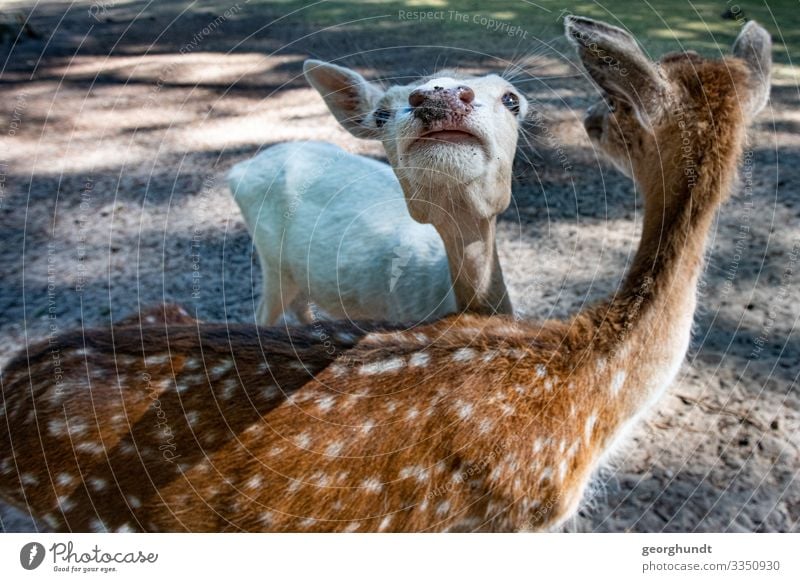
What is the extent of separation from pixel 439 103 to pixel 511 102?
369mm

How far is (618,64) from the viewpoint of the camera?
1546 millimetres

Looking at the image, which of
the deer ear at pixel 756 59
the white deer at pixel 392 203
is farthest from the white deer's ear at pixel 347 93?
the deer ear at pixel 756 59

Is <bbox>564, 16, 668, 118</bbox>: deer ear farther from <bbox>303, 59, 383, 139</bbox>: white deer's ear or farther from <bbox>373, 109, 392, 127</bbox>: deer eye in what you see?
<bbox>303, 59, 383, 139</bbox>: white deer's ear

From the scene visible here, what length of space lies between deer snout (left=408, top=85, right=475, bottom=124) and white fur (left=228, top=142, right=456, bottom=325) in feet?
2.11

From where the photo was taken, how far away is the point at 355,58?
461 centimetres

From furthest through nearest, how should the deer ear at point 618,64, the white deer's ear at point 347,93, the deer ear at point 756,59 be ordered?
the white deer's ear at point 347,93, the deer ear at point 756,59, the deer ear at point 618,64

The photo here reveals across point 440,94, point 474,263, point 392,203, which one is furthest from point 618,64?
point 392,203

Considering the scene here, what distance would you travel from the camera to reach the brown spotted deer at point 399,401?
1.57 meters

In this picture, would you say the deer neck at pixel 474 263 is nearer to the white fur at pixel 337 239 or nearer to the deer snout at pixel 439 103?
the white fur at pixel 337 239

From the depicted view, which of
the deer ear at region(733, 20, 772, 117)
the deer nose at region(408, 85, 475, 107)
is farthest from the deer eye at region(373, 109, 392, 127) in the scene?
the deer ear at region(733, 20, 772, 117)

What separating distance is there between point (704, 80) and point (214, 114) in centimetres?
362

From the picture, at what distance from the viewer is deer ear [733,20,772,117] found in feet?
5.50
